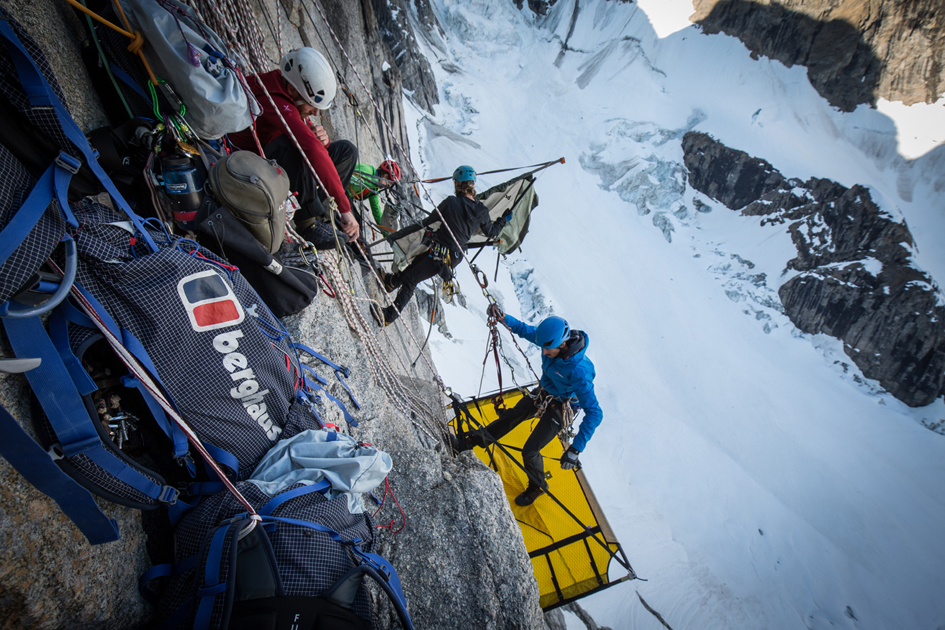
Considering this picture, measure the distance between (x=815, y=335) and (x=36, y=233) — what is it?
23.6m

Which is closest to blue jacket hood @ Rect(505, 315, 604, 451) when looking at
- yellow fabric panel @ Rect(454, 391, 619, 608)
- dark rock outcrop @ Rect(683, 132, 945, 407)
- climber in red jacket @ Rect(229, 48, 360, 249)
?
yellow fabric panel @ Rect(454, 391, 619, 608)

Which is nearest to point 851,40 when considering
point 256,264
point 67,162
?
point 256,264

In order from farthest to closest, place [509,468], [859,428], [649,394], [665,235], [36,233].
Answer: [665,235] < [859,428] < [649,394] < [509,468] < [36,233]

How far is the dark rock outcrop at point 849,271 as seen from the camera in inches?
637

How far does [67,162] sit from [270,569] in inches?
55.2

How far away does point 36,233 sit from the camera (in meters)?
1.00

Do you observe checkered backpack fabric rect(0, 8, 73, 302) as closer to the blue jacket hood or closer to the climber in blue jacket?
the climber in blue jacket

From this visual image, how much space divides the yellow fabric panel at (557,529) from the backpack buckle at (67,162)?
4.31 m

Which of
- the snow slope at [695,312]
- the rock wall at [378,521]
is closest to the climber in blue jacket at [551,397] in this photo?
the rock wall at [378,521]

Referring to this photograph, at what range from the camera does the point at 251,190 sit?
1.76 m

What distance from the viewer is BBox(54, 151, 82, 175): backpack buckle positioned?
107 centimetres

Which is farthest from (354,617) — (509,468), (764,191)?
(764,191)

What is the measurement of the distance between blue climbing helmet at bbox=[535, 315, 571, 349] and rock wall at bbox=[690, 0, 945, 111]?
1101 inches

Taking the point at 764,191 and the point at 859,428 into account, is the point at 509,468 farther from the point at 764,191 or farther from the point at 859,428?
the point at 764,191
